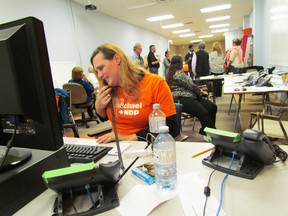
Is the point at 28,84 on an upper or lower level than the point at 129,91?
upper

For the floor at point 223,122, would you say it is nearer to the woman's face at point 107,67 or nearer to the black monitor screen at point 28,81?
the woman's face at point 107,67

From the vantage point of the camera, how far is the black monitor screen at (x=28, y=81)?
2.10ft

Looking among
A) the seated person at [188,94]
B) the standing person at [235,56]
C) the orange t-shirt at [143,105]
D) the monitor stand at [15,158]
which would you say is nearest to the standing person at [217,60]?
the standing person at [235,56]

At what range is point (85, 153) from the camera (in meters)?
1.03

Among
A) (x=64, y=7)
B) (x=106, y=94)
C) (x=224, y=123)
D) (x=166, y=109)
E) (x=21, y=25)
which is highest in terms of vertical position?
(x=64, y=7)

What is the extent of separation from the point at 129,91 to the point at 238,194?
0.93 meters

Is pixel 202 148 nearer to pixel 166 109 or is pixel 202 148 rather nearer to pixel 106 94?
pixel 166 109

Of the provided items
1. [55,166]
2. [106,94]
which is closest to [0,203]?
[55,166]

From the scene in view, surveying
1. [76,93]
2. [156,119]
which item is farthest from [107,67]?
[76,93]

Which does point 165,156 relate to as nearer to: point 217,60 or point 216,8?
point 217,60

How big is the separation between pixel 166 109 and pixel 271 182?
2.61ft

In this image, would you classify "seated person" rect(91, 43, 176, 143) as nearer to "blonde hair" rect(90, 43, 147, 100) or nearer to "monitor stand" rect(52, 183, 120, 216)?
"blonde hair" rect(90, 43, 147, 100)

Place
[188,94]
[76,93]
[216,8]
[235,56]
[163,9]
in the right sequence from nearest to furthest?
[188,94]
[76,93]
[235,56]
[163,9]
[216,8]

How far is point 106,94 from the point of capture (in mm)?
1324
